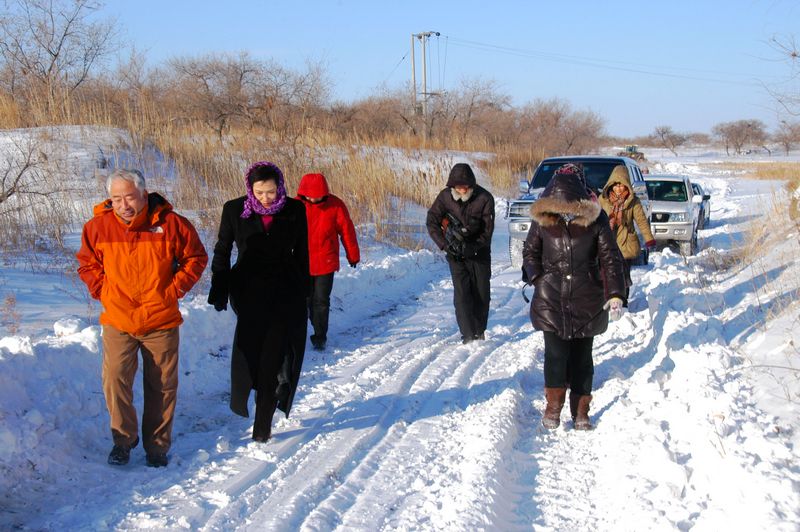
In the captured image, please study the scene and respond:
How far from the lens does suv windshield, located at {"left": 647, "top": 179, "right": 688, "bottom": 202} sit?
16.5 metres

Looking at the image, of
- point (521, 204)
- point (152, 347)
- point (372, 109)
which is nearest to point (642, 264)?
point (521, 204)

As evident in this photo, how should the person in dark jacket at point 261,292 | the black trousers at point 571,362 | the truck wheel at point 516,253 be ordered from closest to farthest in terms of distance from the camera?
the person in dark jacket at point 261,292
the black trousers at point 571,362
the truck wheel at point 516,253

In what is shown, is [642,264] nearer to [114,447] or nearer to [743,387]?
[743,387]

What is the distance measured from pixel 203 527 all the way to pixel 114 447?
1147 millimetres

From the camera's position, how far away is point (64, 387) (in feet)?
16.9

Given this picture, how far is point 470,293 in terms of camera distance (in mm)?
7684

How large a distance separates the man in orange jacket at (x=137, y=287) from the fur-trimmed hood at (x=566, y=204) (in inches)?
92.7

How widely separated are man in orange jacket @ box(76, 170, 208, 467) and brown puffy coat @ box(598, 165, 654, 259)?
5.33 m

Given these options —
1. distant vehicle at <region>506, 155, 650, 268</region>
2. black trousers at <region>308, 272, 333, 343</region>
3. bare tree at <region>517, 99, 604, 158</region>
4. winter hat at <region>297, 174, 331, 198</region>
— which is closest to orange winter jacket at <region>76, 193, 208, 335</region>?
winter hat at <region>297, 174, 331, 198</region>

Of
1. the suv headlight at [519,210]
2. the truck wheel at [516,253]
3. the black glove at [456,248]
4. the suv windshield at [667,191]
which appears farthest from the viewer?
the suv windshield at [667,191]

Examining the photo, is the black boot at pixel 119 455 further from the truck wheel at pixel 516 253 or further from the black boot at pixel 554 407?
the truck wheel at pixel 516 253

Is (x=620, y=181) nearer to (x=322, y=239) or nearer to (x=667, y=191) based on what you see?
(x=322, y=239)

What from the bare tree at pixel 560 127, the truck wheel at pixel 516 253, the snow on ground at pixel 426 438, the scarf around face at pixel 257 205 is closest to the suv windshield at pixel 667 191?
the truck wheel at pixel 516 253

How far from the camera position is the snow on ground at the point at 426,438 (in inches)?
153
